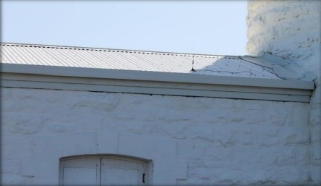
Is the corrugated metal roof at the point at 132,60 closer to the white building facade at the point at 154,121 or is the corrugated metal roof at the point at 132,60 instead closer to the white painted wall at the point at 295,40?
the white building facade at the point at 154,121

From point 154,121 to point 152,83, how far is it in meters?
0.45

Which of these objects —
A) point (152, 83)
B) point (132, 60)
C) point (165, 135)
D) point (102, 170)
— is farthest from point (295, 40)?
point (102, 170)

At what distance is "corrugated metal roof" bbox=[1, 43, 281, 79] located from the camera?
956 cm

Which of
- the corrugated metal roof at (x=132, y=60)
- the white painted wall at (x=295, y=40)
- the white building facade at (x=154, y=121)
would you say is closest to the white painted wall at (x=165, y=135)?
the white building facade at (x=154, y=121)

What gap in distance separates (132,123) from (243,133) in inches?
56.0

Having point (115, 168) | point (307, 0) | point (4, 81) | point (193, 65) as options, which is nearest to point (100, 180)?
point (115, 168)

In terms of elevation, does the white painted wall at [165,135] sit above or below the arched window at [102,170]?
above

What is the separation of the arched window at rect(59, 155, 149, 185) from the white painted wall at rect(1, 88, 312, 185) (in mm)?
167

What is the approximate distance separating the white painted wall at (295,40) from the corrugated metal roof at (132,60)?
42 cm

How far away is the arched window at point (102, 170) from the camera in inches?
353

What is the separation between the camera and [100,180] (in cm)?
902

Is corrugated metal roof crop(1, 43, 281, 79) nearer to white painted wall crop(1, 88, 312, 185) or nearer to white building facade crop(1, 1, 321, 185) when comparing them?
white building facade crop(1, 1, 321, 185)

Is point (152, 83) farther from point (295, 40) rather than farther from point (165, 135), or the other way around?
point (295, 40)

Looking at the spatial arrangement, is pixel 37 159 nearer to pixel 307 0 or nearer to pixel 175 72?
pixel 175 72
